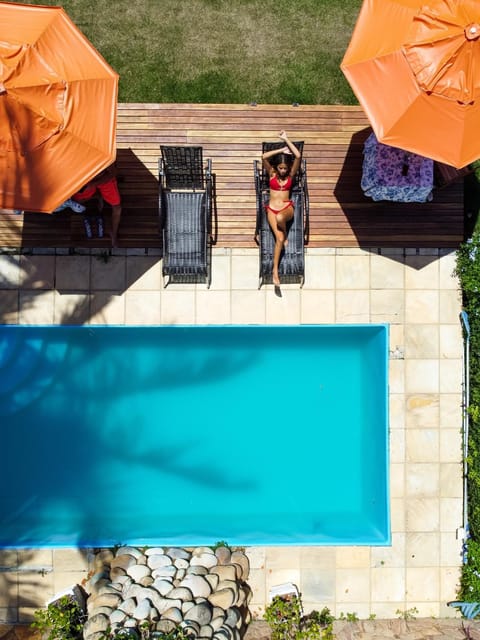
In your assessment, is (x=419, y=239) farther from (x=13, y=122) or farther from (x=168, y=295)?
(x=13, y=122)

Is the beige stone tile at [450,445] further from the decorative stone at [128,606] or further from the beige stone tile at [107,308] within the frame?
the beige stone tile at [107,308]

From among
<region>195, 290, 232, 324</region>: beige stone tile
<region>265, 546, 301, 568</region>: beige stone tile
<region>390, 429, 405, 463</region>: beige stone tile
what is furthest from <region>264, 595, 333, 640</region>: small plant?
<region>195, 290, 232, 324</region>: beige stone tile

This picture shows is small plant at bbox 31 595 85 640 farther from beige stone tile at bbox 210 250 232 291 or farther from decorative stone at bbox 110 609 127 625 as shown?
beige stone tile at bbox 210 250 232 291

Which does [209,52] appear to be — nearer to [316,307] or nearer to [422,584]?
[316,307]

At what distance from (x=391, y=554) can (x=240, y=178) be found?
6.03 m

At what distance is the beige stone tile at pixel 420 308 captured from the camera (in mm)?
7809

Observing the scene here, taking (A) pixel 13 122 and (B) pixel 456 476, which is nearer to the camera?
(A) pixel 13 122

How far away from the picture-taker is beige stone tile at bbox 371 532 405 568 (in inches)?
307

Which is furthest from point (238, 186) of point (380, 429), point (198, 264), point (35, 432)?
point (35, 432)

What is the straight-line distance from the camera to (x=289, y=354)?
8.01 metres

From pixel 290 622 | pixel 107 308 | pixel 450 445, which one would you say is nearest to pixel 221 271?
pixel 107 308

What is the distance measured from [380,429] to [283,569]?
8.32 ft

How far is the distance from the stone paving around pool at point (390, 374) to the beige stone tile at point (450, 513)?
15 mm

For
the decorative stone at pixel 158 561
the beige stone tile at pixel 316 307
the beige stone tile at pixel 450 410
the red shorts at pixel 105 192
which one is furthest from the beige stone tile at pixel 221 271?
the decorative stone at pixel 158 561
